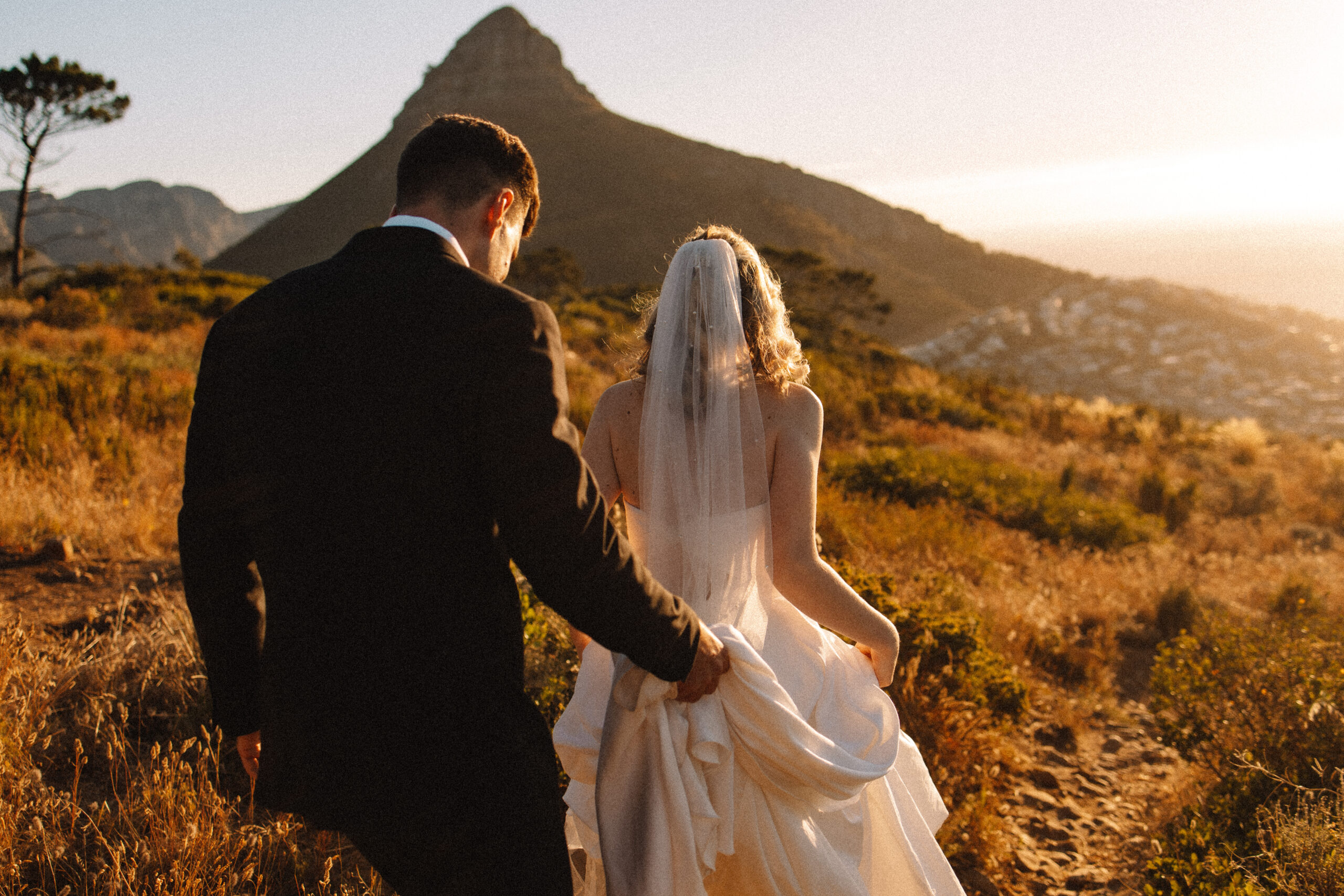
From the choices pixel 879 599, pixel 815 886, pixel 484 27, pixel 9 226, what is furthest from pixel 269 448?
pixel 484 27

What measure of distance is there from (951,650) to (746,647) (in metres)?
2.62

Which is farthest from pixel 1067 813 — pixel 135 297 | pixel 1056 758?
pixel 135 297

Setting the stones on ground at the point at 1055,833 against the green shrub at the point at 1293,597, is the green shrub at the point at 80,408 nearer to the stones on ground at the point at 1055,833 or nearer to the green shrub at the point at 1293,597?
the stones on ground at the point at 1055,833

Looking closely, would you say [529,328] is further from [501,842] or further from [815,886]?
[815,886]

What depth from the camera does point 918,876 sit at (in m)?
2.10

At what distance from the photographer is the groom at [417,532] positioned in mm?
1365

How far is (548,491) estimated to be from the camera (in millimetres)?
1341

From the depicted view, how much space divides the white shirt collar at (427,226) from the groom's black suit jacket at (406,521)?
23 mm

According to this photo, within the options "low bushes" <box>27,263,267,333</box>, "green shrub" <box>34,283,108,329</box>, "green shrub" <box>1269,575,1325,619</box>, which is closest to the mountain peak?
"low bushes" <box>27,263,267,333</box>

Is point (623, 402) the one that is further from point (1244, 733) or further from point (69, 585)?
point (69, 585)

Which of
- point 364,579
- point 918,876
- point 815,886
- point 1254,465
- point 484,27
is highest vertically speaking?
point 484,27

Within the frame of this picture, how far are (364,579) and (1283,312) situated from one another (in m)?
57.5

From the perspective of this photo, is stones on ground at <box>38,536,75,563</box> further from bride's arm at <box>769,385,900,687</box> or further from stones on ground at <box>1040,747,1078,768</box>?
stones on ground at <box>1040,747,1078,768</box>

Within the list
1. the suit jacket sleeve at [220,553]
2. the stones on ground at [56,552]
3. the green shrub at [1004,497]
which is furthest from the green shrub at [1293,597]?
the stones on ground at [56,552]
